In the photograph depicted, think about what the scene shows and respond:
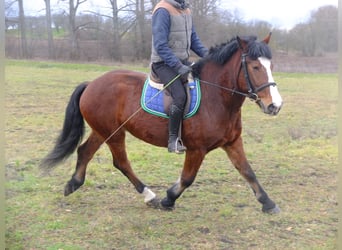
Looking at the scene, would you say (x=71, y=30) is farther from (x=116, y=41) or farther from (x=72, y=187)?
(x=72, y=187)

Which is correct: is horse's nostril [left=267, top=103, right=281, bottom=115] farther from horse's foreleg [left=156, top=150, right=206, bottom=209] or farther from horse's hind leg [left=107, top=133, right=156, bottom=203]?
horse's hind leg [left=107, top=133, right=156, bottom=203]

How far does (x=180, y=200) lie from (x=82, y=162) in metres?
1.17

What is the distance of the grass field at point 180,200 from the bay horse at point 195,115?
281 millimetres

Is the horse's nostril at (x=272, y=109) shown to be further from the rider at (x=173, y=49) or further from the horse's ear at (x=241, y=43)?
the rider at (x=173, y=49)

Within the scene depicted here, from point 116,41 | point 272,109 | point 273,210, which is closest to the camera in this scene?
point 272,109

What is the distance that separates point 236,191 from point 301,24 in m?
Answer: 3.02

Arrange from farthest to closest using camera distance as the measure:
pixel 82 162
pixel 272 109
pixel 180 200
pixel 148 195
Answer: pixel 82 162 → pixel 180 200 → pixel 148 195 → pixel 272 109

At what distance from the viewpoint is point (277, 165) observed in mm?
6039

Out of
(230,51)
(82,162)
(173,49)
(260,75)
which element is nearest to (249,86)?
(260,75)

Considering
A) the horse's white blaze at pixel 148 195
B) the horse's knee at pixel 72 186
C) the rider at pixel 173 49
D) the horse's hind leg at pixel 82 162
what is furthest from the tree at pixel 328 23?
the horse's knee at pixel 72 186

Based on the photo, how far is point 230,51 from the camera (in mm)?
3998

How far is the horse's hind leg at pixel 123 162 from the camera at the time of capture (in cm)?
455

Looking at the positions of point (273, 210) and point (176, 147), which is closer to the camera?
point (176, 147)

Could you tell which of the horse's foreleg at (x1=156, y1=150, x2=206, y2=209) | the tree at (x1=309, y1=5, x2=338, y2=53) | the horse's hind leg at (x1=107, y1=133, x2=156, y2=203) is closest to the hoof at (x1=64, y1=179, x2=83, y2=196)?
the horse's hind leg at (x1=107, y1=133, x2=156, y2=203)
